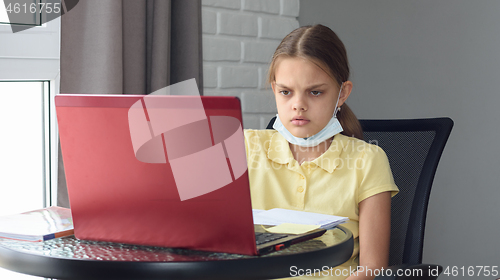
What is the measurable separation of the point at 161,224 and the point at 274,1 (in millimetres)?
1674

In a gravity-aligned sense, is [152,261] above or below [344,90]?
below

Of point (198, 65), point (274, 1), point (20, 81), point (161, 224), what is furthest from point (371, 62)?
point (161, 224)

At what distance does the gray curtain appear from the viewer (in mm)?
1533

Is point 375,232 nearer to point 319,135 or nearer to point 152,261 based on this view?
point 319,135

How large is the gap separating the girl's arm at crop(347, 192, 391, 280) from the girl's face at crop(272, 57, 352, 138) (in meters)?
0.24

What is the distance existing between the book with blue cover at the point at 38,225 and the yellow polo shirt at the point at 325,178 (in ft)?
1.76

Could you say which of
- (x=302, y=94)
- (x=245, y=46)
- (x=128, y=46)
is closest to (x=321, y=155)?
(x=302, y=94)

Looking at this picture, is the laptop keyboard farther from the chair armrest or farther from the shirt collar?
the shirt collar

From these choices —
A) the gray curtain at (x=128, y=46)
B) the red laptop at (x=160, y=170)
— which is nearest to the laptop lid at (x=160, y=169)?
the red laptop at (x=160, y=170)

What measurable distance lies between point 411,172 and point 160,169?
792 mm

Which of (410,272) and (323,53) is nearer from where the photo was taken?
(410,272)

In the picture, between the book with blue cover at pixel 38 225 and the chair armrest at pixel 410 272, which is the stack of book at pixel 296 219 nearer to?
the chair armrest at pixel 410 272

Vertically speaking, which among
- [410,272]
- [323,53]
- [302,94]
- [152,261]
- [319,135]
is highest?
[323,53]

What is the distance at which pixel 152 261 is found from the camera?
617mm
